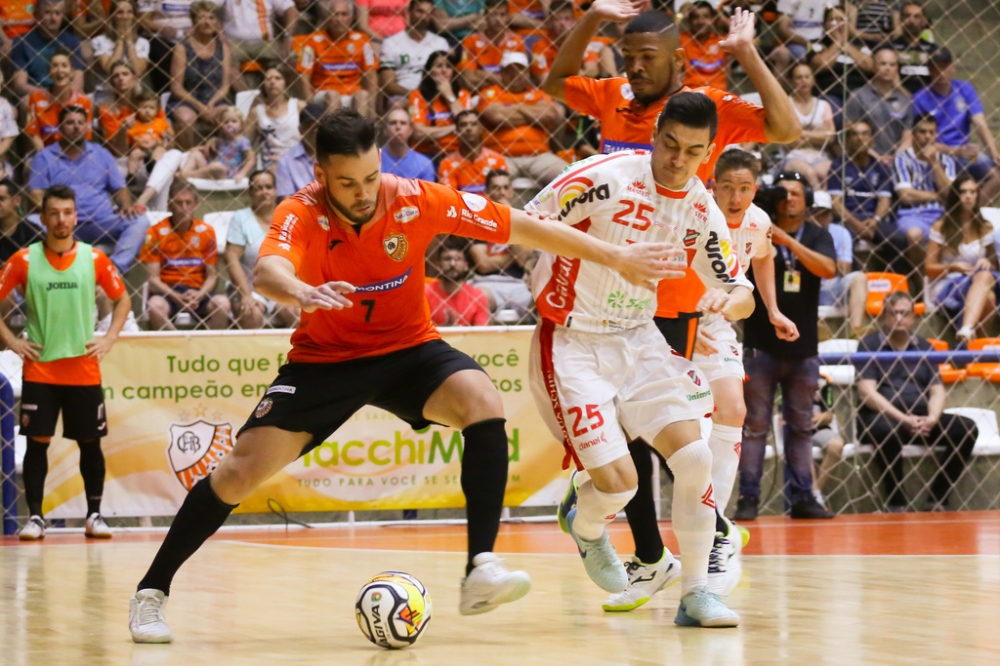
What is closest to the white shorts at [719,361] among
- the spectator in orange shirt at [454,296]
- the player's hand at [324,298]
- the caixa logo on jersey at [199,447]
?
the player's hand at [324,298]

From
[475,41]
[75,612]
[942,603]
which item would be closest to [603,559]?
[942,603]

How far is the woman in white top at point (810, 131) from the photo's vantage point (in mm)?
9352

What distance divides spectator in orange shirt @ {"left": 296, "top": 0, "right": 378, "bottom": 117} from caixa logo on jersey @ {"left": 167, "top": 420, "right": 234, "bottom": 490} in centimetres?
286

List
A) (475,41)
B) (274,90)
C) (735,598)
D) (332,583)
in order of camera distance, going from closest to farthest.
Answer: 1. (735,598)
2. (332,583)
3. (274,90)
4. (475,41)

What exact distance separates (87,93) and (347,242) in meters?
6.29

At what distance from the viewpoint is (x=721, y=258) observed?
414cm

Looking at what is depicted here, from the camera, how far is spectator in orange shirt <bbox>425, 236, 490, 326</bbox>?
27.4ft

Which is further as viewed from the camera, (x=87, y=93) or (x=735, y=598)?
(x=87, y=93)

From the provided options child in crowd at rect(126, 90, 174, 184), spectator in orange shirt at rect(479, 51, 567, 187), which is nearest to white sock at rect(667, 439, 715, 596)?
spectator in orange shirt at rect(479, 51, 567, 187)

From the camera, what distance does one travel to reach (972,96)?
Result: 10.6m

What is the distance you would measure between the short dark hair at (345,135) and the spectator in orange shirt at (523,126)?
5927 mm

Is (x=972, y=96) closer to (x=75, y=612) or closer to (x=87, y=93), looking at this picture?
(x=87, y=93)

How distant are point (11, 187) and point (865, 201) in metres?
6.16

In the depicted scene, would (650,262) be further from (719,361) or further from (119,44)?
(119,44)
